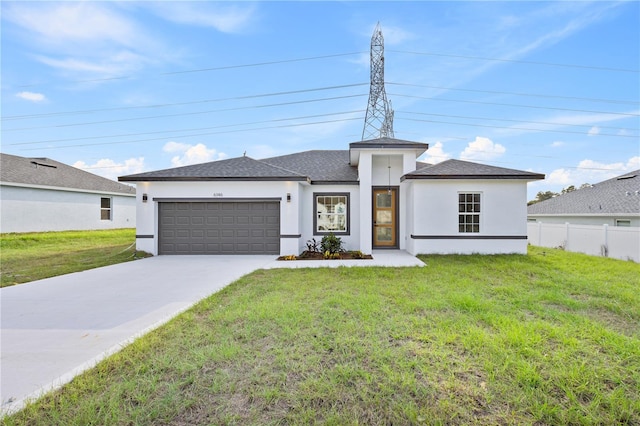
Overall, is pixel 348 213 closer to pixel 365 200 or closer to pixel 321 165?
pixel 365 200

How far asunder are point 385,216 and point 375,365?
32.2ft

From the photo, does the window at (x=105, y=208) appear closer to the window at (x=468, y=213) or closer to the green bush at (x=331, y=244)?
the green bush at (x=331, y=244)

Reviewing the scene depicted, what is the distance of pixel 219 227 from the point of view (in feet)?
38.0

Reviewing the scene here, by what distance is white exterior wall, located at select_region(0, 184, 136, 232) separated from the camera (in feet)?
51.8

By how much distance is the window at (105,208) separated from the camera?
20547 millimetres

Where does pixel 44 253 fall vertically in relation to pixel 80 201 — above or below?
below

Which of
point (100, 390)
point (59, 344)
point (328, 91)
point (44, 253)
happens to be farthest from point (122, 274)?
point (328, 91)

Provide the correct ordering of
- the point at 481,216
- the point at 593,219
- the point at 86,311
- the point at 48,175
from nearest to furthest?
the point at 86,311
the point at 481,216
the point at 593,219
the point at 48,175

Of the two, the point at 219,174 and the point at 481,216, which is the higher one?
the point at 219,174

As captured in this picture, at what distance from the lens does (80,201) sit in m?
19.1

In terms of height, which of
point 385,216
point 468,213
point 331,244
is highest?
point 468,213

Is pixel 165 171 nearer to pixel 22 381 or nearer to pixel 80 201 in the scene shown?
pixel 22 381

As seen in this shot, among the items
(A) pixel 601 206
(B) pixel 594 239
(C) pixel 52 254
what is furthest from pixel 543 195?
(C) pixel 52 254

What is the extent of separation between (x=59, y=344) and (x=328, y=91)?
71.7ft
